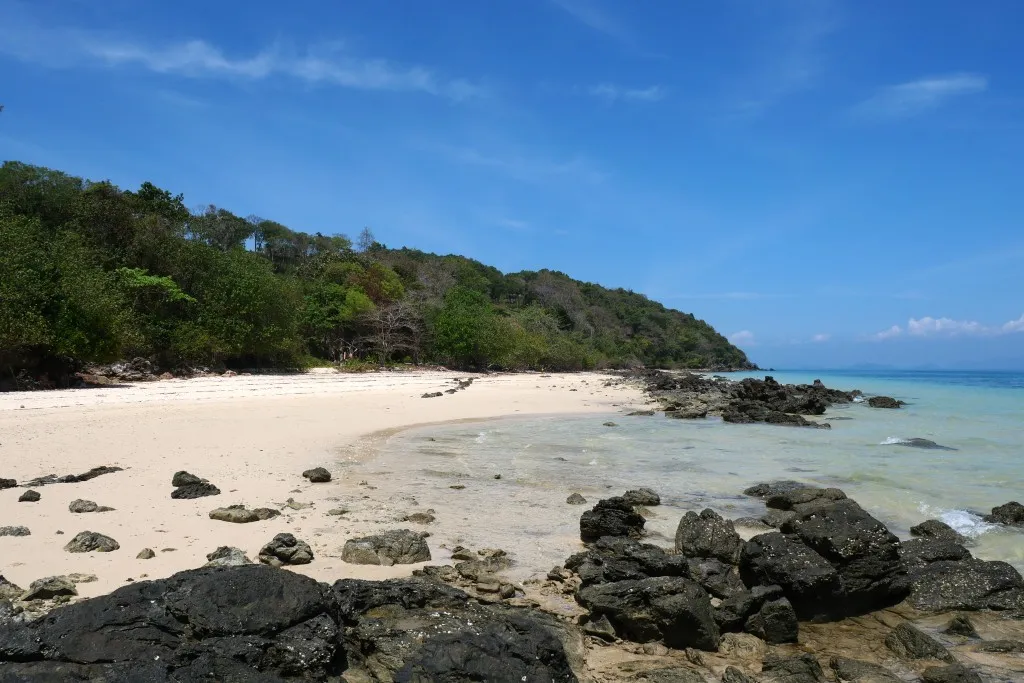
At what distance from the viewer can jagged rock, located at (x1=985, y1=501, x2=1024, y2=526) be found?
27.6ft

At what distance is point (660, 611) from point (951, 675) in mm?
1903

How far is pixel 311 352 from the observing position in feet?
156

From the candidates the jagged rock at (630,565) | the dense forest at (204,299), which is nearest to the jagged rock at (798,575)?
the jagged rock at (630,565)

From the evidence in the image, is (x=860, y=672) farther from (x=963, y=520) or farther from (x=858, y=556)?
(x=963, y=520)

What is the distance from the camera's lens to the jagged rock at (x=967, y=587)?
5.58 m

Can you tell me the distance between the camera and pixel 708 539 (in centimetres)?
639

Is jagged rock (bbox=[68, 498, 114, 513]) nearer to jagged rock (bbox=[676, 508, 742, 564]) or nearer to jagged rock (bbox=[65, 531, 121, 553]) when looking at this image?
jagged rock (bbox=[65, 531, 121, 553])

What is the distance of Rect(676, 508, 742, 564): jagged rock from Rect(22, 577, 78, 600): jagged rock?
210 inches

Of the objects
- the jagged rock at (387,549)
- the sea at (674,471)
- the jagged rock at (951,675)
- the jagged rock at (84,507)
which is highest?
the jagged rock at (84,507)

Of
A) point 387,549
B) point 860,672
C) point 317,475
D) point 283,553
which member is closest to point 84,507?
point 283,553

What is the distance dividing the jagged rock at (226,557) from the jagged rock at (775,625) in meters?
4.29

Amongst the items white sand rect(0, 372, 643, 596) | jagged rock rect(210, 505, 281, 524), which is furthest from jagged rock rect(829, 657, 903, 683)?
jagged rock rect(210, 505, 281, 524)

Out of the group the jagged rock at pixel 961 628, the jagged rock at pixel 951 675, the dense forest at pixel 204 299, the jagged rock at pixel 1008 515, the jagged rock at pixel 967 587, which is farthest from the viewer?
the dense forest at pixel 204 299

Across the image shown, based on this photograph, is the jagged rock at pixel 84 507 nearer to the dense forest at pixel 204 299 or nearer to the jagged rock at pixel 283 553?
the jagged rock at pixel 283 553
